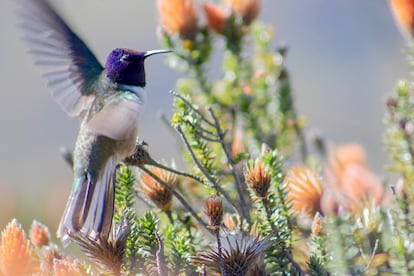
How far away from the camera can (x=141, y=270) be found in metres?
1.42

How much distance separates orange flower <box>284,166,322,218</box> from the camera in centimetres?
156

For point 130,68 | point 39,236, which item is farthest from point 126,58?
point 39,236

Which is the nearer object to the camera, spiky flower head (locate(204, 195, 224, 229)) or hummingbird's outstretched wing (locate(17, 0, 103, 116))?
spiky flower head (locate(204, 195, 224, 229))

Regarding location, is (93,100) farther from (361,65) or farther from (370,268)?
(361,65)

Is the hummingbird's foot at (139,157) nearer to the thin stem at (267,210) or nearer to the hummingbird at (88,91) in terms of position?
the hummingbird at (88,91)

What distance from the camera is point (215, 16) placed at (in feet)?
6.99

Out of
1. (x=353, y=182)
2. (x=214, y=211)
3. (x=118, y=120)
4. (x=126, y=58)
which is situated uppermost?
(x=126, y=58)

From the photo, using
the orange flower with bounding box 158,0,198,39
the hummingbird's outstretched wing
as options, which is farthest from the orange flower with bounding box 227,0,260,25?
the hummingbird's outstretched wing

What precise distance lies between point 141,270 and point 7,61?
9.19 m

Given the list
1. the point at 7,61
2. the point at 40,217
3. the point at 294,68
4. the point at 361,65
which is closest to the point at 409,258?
the point at 40,217

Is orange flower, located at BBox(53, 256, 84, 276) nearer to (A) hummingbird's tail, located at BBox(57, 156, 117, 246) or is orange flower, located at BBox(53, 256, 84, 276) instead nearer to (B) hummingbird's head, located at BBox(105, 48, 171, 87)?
(A) hummingbird's tail, located at BBox(57, 156, 117, 246)

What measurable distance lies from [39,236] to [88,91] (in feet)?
2.08

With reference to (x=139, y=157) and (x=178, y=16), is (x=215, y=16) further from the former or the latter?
(x=139, y=157)

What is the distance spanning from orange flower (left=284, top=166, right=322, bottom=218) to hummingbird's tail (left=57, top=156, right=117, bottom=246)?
1.18 ft
